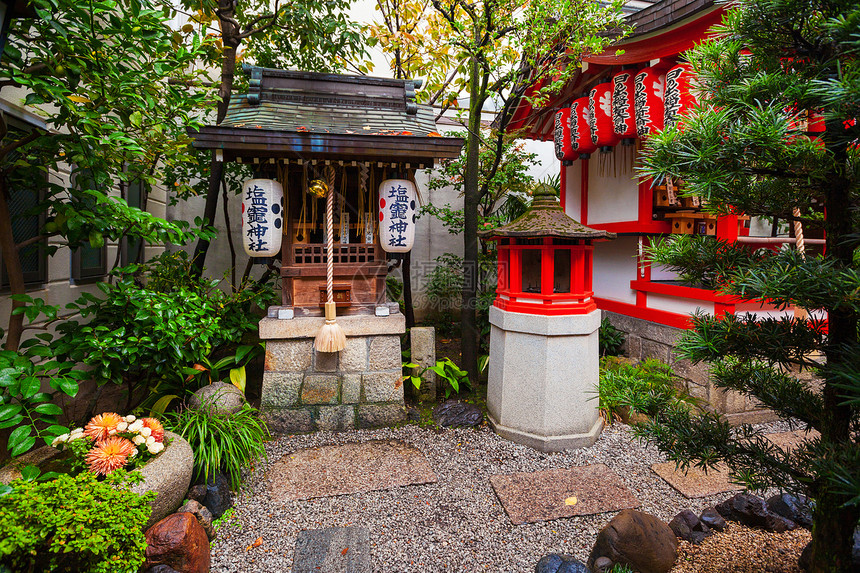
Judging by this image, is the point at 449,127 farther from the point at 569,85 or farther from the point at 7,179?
the point at 7,179

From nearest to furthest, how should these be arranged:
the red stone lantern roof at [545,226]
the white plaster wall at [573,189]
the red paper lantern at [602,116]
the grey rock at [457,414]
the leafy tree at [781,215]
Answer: the leafy tree at [781,215] → the red stone lantern roof at [545,226] → the grey rock at [457,414] → the red paper lantern at [602,116] → the white plaster wall at [573,189]

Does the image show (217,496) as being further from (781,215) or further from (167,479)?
(781,215)

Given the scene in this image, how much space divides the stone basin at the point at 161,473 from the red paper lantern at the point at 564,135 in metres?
6.28

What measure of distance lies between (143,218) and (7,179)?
969mm

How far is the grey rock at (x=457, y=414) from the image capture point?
4926 millimetres

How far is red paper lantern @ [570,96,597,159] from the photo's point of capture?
600cm

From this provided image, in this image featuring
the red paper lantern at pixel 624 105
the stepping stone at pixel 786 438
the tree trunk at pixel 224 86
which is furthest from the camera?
the tree trunk at pixel 224 86

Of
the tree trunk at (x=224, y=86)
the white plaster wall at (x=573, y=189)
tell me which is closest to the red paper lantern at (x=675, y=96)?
the white plaster wall at (x=573, y=189)

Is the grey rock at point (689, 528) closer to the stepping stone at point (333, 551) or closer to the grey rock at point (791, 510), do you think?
the grey rock at point (791, 510)

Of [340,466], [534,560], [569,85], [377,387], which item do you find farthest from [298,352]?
[569,85]

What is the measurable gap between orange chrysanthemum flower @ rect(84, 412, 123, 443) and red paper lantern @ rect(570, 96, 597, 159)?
639 cm

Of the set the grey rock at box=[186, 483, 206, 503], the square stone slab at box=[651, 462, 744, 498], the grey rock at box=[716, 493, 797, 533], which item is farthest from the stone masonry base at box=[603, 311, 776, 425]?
the grey rock at box=[186, 483, 206, 503]

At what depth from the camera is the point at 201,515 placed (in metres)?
3.01

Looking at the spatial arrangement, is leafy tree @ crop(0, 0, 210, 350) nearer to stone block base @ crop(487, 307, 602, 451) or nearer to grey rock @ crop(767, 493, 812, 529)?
stone block base @ crop(487, 307, 602, 451)
